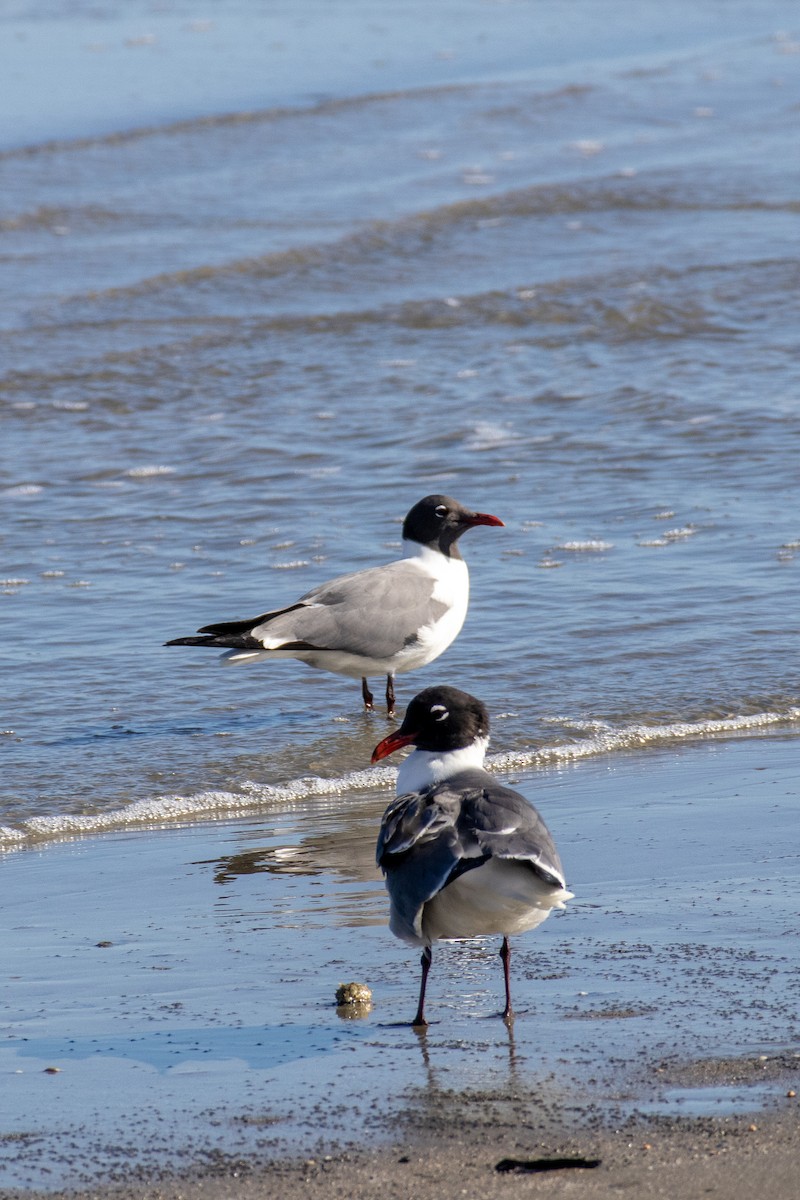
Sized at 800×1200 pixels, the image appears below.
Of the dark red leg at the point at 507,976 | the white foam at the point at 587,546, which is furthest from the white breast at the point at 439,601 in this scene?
the dark red leg at the point at 507,976

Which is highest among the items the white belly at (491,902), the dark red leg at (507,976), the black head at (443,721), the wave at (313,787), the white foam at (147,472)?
the black head at (443,721)

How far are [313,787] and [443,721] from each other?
6.94ft

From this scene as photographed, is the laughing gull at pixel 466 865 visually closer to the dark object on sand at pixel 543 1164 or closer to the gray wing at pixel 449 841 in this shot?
the gray wing at pixel 449 841

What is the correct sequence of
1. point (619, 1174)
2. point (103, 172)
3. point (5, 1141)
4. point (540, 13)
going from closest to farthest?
point (619, 1174), point (5, 1141), point (103, 172), point (540, 13)

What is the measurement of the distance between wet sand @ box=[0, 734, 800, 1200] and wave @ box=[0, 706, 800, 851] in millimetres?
197

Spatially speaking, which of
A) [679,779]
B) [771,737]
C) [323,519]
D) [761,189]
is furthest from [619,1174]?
[761,189]

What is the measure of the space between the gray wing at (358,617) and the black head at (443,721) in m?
2.61

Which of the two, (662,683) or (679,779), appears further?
(662,683)

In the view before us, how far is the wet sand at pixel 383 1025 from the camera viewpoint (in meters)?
3.43

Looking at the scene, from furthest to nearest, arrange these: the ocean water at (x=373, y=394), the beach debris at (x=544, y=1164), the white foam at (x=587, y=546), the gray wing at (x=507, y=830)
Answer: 1. the white foam at (x=587, y=546)
2. the ocean water at (x=373, y=394)
3. the gray wing at (x=507, y=830)
4. the beach debris at (x=544, y=1164)

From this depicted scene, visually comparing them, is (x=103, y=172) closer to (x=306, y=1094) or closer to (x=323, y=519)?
(x=323, y=519)

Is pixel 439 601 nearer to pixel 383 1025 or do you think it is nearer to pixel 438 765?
pixel 438 765

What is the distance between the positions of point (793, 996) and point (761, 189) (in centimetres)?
1626

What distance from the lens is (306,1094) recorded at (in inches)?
148
